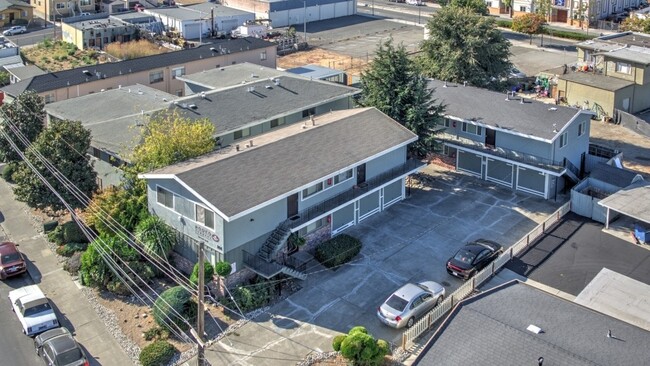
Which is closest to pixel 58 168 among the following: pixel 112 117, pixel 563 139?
pixel 112 117

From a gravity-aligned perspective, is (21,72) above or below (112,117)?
above

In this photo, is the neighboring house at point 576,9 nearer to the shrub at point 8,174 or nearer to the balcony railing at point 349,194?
the balcony railing at point 349,194

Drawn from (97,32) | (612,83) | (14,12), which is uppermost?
(14,12)

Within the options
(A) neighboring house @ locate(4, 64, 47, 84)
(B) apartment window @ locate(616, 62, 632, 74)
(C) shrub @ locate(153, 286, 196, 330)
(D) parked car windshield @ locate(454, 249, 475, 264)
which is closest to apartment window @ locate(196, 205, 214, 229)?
(C) shrub @ locate(153, 286, 196, 330)

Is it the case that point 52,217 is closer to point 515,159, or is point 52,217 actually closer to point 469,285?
point 469,285

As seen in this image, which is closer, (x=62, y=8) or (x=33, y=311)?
(x=33, y=311)

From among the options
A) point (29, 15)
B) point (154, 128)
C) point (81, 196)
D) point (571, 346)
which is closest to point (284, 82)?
point (154, 128)

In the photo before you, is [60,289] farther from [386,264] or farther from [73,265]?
[386,264]
